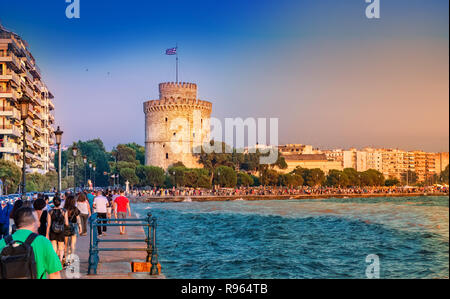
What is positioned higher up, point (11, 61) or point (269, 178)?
point (11, 61)

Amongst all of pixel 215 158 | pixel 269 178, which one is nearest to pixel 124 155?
pixel 215 158

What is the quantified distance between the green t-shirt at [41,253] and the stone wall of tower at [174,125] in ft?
199

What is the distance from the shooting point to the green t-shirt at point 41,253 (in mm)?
3799

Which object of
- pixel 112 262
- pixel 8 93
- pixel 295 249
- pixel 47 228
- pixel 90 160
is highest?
pixel 8 93

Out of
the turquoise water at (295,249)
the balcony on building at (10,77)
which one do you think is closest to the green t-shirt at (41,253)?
the turquoise water at (295,249)

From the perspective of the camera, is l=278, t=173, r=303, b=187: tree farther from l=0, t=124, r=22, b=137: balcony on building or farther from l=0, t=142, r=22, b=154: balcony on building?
l=0, t=142, r=22, b=154: balcony on building

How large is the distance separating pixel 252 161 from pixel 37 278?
68.9 m

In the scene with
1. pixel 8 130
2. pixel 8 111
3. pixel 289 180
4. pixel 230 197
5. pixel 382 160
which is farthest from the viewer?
pixel 382 160

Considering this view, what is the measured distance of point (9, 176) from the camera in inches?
1089

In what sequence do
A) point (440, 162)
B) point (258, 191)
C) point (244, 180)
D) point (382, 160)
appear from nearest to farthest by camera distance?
1. point (258, 191)
2. point (244, 180)
3. point (382, 160)
4. point (440, 162)

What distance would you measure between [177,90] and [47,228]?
59.3 meters

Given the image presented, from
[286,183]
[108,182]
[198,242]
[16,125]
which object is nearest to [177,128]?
[108,182]

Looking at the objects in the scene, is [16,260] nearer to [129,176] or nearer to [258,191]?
[129,176]

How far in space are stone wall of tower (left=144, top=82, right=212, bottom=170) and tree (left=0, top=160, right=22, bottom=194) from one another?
118 ft
